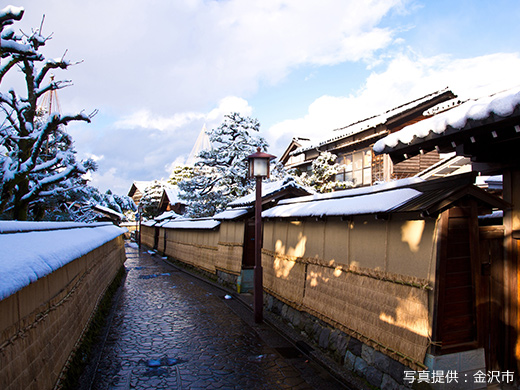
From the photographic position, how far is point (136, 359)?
8.18 meters

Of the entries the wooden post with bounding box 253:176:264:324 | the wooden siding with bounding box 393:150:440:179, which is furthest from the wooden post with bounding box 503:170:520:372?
the wooden siding with bounding box 393:150:440:179

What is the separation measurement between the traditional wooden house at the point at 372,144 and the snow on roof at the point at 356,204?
463 inches

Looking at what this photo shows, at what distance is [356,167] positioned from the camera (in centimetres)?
2320

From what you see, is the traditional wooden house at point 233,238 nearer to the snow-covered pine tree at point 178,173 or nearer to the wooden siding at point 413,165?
the wooden siding at point 413,165

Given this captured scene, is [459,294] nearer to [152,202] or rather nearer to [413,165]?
[413,165]

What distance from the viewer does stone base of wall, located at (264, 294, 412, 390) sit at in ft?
19.6

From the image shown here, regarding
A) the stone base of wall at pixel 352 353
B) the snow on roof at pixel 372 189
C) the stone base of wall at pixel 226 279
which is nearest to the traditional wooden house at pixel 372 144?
the stone base of wall at pixel 226 279

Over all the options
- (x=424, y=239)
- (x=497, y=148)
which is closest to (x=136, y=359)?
(x=424, y=239)

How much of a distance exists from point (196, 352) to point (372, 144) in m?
17.3

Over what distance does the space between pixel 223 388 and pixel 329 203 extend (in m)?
4.99

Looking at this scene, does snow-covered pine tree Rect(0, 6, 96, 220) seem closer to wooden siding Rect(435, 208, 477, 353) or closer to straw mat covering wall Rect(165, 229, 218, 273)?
straw mat covering wall Rect(165, 229, 218, 273)

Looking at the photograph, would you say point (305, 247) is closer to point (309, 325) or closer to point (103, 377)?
point (309, 325)

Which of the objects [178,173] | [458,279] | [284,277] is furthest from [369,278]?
[178,173]

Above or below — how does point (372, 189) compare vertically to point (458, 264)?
above
